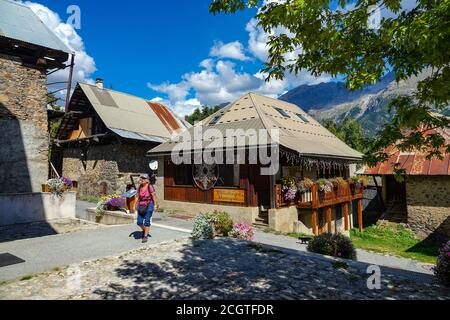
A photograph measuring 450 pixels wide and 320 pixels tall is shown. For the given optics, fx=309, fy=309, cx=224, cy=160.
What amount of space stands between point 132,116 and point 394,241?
18.0m

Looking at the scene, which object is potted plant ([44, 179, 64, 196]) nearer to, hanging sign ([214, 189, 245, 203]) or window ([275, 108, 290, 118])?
hanging sign ([214, 189, 245, 203])

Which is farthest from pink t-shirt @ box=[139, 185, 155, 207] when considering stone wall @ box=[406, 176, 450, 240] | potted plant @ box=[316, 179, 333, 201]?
stone wall @ box=[406, 176, 450, 240]

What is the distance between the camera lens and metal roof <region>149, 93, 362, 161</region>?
1344 centimetres

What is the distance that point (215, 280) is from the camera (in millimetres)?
5270

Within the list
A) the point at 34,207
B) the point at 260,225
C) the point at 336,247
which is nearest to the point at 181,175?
the point at 260,225

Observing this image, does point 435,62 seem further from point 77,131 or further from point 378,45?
point 77,131

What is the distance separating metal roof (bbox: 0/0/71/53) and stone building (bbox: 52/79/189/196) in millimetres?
6106

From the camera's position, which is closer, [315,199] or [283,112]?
[315,199]

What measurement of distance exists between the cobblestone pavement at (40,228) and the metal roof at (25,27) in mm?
7113

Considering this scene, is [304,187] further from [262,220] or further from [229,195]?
[229,195]

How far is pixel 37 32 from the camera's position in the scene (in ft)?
43.9

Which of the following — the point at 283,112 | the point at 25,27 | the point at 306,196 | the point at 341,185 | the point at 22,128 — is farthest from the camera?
the point at 283,112

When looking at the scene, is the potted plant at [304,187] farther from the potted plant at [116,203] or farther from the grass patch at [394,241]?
the potted plant at [116,203]
